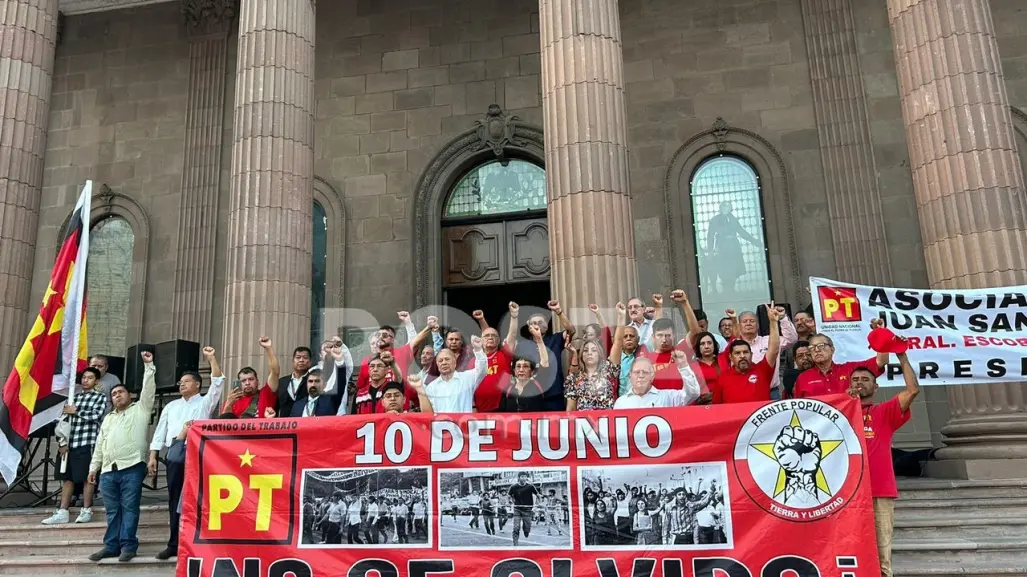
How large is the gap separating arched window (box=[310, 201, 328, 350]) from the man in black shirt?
10.9 m

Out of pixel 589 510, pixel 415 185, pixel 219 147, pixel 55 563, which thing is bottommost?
pixel 55 563

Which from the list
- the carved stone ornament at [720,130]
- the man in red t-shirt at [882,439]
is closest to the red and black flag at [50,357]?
the man in red t-shirt at [882,439]

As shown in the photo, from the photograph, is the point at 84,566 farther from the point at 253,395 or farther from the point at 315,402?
the point at 315,402

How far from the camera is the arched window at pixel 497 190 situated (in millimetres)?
17719

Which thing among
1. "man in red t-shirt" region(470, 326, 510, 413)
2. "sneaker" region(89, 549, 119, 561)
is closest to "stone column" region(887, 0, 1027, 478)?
"man in red t-shirt" region(470, 326, 510, 413)

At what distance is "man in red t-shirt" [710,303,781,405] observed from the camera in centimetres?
800

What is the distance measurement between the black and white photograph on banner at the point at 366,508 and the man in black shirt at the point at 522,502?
75cm

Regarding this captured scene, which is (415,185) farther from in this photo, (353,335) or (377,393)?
(377,393)

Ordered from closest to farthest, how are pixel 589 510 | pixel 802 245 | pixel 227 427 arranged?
pixel 589 510, pixel 227 427, pixel 802 245

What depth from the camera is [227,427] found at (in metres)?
7.78

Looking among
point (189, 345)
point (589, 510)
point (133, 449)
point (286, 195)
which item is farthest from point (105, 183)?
point (589, 510)

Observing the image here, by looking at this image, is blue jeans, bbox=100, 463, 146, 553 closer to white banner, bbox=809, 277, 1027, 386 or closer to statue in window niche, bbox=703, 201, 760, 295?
white banner, bbox=809, 277, 1027, 386

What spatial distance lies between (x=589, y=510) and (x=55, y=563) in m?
6.21


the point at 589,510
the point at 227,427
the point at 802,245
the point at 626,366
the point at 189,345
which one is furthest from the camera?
the point at 802,245
